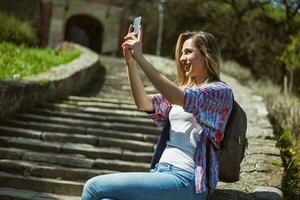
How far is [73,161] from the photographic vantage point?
17.6 ft

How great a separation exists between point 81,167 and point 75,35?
27238 millimetres

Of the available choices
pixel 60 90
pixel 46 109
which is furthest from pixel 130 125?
pixel 60 90

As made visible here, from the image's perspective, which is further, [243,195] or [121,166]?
[121,166]

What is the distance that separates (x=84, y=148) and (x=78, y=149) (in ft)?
0.26

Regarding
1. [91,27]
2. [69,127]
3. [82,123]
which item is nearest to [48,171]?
[69,127]

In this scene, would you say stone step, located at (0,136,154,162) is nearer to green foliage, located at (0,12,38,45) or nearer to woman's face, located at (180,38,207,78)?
woman's face, located at (180,38,207,78)

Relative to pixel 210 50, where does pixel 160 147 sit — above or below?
Result: below

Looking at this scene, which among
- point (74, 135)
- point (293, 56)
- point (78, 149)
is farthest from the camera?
point (293, 56)

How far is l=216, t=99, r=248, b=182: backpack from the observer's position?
2.77m

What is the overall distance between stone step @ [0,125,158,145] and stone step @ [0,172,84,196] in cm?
128

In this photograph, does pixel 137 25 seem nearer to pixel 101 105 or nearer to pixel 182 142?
pixel 182 142

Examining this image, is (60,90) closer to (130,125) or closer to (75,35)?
(130,125)

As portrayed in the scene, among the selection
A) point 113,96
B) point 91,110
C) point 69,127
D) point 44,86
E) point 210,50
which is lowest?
point 69,127

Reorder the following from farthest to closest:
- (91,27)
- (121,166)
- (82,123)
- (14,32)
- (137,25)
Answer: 1. (91,27)
2. (14,32)
3. (82,123)
4. (121,166)
5. (137,25)
